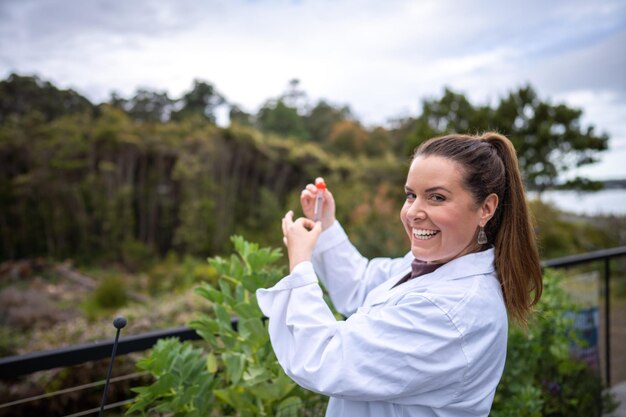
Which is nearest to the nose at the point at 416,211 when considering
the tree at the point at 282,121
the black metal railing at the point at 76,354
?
the black metal railing at the point at 76,354

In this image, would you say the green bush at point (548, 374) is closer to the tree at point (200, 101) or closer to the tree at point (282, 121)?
the tree at point (200, 101)

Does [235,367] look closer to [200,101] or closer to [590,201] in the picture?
[590,201]

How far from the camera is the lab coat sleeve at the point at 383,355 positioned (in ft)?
2.77

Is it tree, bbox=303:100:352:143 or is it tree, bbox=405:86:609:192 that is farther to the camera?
tree, bbox=303:100:352:143

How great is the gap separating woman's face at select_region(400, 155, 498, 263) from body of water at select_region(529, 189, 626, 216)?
10610mm

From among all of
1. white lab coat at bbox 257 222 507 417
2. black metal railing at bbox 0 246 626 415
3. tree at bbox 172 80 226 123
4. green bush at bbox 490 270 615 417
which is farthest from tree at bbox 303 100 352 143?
white lab coat at bbox 257 222 507 417

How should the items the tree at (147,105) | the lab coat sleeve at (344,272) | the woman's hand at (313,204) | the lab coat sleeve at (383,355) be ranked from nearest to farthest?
the lab coat sleeve at (383,355), the woman's hand at (313,204), the lab coat sleeve at (344,272), the tree at (147,105)

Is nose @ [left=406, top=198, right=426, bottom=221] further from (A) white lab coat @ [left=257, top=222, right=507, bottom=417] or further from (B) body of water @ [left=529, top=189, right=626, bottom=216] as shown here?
(B) body of water @ [left=529, top=189, right=626, bottom=216]

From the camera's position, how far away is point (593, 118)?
41.6ft

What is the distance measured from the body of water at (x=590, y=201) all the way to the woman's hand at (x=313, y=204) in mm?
10445

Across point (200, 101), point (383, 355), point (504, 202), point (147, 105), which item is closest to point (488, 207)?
point (504, 202)

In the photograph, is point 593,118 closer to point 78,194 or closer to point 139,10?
point 139,10

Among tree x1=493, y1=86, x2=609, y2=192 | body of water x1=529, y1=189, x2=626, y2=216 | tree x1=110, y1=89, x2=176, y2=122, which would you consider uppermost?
tree x1=110, y1=89, x2=176, y2=122

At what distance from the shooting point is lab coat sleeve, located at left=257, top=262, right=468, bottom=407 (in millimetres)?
846
